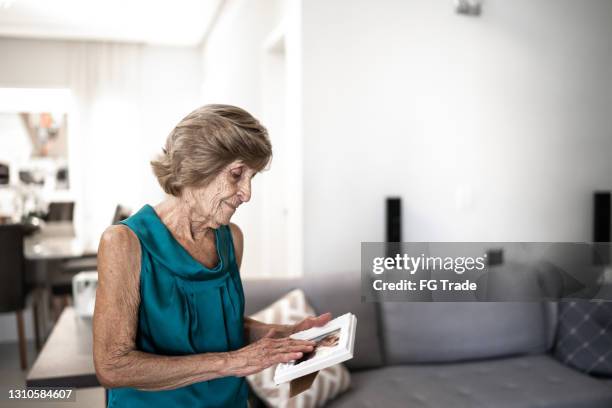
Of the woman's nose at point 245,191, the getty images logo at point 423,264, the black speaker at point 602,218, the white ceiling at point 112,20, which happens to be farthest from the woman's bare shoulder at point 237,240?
the white ceiling at point 112,20

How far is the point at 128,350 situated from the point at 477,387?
153 centimetres

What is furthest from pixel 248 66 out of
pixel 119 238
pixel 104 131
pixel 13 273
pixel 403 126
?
pixel 119 238

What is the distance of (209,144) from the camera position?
100 centimetres

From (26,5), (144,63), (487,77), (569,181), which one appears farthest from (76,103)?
(569,181)

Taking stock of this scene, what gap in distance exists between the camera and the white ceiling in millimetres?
4477

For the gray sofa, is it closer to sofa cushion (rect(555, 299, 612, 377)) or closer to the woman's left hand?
sofa cushion (rect(555, 299, 612, 377))

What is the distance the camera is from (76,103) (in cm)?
587

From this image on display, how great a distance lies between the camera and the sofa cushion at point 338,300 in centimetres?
222

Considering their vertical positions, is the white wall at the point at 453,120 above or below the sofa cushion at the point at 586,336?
above

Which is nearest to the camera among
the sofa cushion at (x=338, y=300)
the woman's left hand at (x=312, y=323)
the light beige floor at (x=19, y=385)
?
the woman's left hand at (x=312, y=323)
